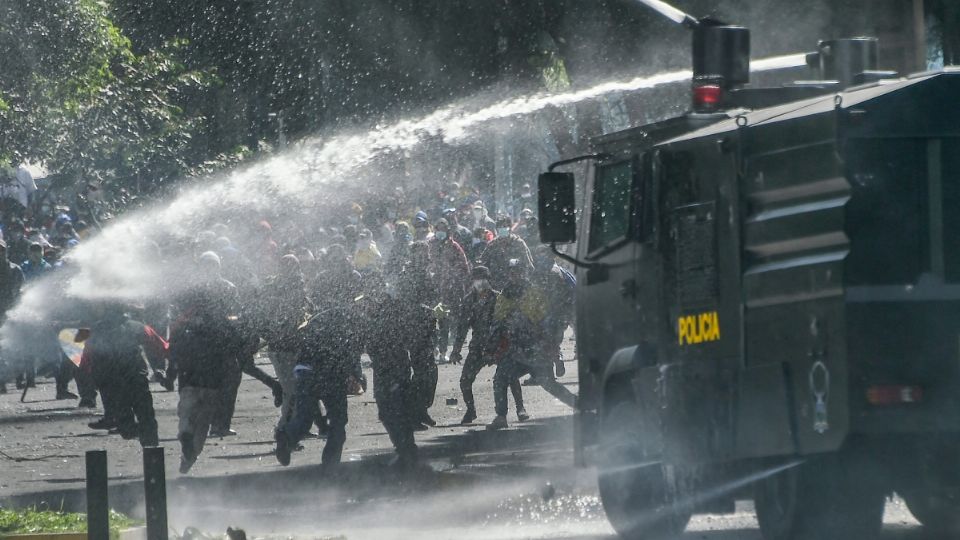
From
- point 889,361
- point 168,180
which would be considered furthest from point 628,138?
point 168,180

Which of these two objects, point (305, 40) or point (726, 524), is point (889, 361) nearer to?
point (726, 524)

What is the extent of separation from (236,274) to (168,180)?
1864 cm

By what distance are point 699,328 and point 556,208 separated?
139cm

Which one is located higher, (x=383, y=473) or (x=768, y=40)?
(x=768, y=40)

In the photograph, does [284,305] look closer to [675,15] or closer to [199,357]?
[199,357]

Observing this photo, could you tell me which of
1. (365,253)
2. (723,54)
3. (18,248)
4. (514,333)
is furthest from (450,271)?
(723,54)

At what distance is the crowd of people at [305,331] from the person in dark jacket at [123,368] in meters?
0.01

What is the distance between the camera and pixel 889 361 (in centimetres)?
692

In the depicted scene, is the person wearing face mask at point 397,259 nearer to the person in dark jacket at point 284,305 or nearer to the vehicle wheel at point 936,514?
the person in dark jacket at point 284,305

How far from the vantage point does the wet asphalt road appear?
10.5 meters

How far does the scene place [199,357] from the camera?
13.4 m

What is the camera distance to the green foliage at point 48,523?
9250 millimetres

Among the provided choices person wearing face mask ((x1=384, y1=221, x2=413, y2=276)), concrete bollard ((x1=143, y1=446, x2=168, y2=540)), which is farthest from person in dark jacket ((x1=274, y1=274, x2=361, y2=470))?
concrete bollard ((x1=143, y1=446, x2=168, y2=540))

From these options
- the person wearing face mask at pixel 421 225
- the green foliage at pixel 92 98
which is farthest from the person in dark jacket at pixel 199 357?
the green foliage at pixel 92 98
